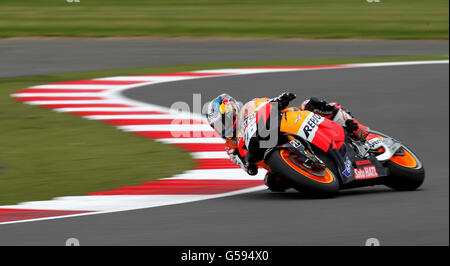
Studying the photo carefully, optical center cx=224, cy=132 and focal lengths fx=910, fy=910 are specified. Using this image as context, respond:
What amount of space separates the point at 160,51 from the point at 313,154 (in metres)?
11.8

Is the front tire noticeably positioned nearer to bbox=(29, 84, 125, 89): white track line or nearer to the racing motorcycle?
the racing motorcycle

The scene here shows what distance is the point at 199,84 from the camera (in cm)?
1473

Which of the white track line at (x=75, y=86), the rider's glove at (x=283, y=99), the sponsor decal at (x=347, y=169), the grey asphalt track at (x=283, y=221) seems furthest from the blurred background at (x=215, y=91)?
the rider's glove at (x=283, y=99)

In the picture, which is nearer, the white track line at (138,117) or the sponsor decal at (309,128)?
the sponsor decal at (309,128)

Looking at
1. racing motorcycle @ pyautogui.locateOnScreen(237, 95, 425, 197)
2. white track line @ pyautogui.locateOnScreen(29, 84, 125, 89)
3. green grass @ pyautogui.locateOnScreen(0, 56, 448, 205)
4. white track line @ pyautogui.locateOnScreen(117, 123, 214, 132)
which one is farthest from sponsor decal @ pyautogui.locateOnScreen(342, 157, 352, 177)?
white track line @ pyautogui.locateOnScreen(29, 84, 125, 89)

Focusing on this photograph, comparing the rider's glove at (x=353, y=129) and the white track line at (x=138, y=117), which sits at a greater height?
the white track line at (x=138, y=117)

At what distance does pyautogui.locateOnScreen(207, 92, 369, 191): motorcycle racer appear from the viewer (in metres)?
7.82

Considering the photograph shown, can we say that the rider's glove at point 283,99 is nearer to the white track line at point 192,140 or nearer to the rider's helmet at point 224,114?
the rider's helmet at point 224,114

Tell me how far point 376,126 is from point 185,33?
35.5 ft

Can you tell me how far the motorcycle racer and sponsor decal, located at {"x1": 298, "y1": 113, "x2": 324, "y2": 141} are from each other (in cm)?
22

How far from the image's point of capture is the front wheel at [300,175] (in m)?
7.44

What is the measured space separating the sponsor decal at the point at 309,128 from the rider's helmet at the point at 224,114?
597 mm

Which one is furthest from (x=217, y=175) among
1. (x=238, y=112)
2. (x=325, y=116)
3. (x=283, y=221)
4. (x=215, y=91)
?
(x=215, y=91)

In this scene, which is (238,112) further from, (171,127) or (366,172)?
(171,127)
